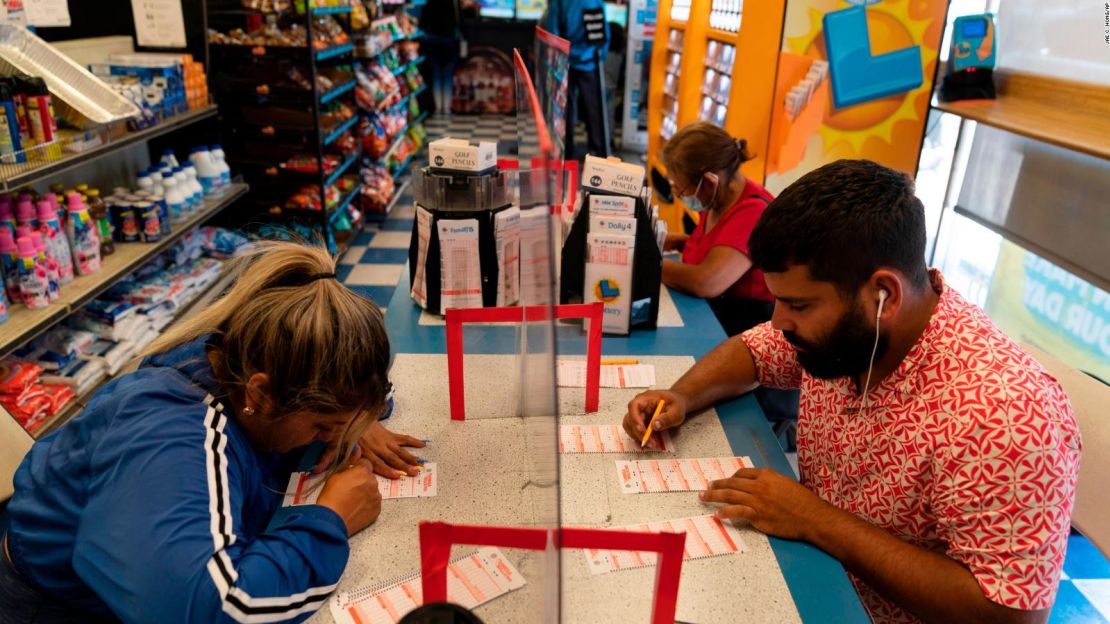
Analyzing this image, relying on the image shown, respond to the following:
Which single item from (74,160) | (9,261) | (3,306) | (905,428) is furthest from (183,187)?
(905,428)

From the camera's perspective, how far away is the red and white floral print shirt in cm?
116

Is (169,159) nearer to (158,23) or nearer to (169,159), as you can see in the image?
(169,159)

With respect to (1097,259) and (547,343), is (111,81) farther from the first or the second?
(1097,259)

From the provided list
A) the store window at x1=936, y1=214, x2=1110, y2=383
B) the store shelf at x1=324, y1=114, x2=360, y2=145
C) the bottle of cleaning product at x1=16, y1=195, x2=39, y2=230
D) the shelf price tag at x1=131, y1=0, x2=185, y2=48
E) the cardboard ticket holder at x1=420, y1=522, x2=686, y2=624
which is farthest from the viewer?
the store shelf at x1=324, y1=114, x2=360, y2=145

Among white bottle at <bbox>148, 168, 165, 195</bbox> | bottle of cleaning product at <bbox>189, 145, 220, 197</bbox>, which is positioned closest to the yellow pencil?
white bottle at <bbox>148, 168, 165, 195</bbox>

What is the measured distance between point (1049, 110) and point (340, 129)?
421cm

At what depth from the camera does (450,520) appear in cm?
142

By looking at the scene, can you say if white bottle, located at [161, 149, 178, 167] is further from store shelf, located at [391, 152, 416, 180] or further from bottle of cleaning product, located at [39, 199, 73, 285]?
store shelf, located at [391, 152, 416, 180]

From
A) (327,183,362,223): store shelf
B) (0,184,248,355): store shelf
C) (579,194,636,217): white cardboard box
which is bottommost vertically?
(327,183,362,223): store shelf

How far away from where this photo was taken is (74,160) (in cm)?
277

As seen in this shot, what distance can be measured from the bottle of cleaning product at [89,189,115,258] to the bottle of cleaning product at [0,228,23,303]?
0.50 metres

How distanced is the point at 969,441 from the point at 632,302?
3.71 feet

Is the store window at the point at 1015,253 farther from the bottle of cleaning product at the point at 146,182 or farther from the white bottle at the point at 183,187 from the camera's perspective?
the bottle of cleaning product at the point at 146,182

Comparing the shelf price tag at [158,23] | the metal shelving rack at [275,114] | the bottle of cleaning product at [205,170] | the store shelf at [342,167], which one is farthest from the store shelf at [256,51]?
the store shelf at [342,167]
